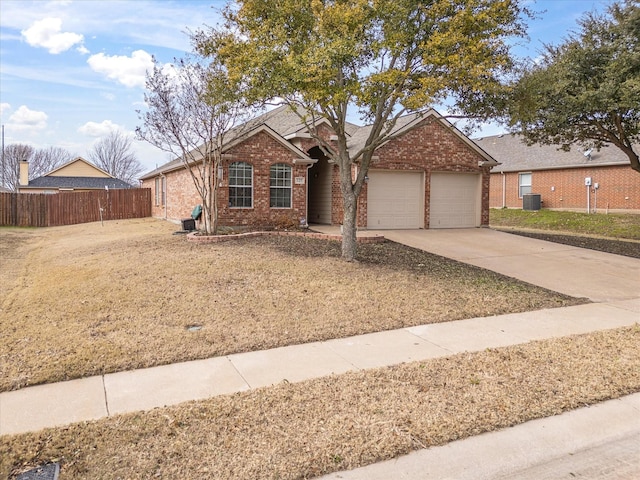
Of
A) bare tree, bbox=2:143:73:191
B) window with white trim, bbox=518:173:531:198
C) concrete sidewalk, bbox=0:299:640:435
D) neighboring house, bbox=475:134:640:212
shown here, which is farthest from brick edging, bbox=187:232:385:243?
bare tree, bbox=2:143:73:191

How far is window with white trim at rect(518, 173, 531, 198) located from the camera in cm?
2856

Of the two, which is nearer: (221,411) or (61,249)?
(221,411)

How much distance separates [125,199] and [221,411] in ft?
83.5

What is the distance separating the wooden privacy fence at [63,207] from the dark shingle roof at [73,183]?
16.2 m

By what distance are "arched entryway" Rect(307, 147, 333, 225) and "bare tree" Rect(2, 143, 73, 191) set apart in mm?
42178

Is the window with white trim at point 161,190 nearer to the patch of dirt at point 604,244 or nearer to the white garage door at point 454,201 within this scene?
the white garage door at point 454,201

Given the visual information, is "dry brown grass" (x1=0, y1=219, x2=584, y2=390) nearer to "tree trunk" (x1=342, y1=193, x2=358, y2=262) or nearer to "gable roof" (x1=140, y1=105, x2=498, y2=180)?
"tree trunk" (x1=342, y1=193, x2=358, y2=262)

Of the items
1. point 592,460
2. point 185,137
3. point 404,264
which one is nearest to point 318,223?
point 185,137

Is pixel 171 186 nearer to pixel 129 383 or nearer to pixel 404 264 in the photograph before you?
pixel 404 264

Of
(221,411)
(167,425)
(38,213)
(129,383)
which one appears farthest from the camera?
(38,213)

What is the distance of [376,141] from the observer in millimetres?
10438

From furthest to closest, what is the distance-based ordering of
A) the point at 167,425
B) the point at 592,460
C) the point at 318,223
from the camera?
the point at 318,223 < the point at 167,425 < the point at 592,460

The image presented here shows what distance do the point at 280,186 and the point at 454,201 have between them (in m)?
7.01

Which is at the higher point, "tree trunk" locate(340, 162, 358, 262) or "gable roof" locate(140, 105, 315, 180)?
"gable roof" locate(140, 105, 315, 180)
